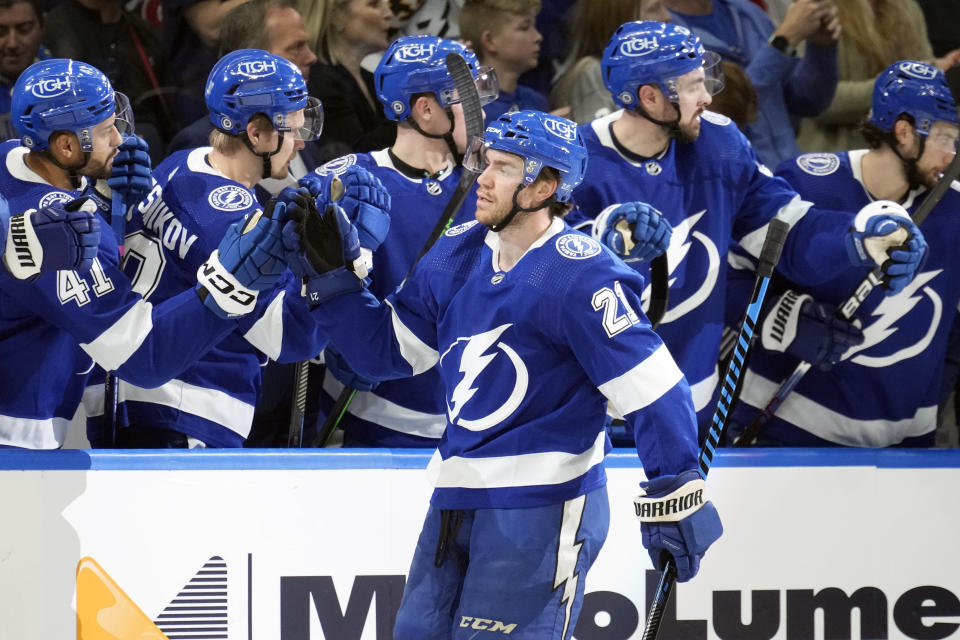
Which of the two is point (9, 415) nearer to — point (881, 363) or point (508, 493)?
point (508, 493)

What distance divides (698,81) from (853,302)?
820mm

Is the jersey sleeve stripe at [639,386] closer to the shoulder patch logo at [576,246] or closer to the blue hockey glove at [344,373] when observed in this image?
the shoulder patch logo at [576,246]

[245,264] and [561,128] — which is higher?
[561,128]

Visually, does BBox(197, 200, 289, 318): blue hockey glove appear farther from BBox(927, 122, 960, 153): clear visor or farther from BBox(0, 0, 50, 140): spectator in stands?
BBox(927, 122, 960, 153): clear visor

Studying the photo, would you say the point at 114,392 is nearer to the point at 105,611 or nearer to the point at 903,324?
the point at 105,611

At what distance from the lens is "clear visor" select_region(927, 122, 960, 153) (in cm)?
422

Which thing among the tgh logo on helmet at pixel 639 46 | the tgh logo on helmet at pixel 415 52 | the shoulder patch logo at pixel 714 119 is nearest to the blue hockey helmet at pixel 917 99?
the shoulder patch logo at pixel 714 119

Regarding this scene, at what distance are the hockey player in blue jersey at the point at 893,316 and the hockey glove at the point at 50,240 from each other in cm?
209

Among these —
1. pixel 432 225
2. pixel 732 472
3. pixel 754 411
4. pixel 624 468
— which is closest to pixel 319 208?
pixel 432 225

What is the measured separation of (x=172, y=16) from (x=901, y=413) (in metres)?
2.84

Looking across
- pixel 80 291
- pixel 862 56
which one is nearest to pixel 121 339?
pixel 80 291

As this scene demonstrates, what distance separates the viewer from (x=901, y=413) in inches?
167

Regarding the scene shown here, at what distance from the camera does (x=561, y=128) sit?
10.0 ft

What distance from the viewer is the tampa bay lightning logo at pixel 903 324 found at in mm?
4223
